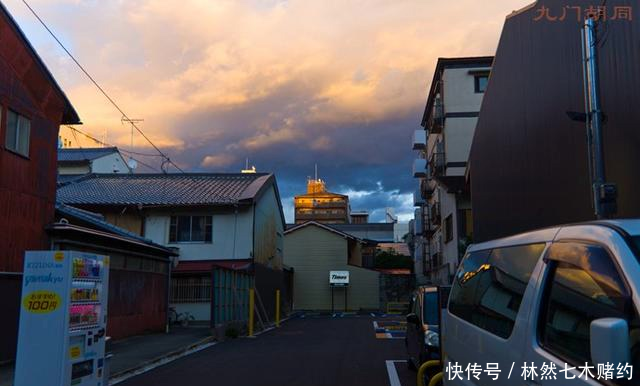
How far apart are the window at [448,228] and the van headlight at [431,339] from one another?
25.1 metres

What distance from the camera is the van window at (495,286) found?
3666mm

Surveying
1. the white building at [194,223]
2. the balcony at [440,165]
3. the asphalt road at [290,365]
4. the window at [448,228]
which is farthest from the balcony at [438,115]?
the asphalt road at [290,365]

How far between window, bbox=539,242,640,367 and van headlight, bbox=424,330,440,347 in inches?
266

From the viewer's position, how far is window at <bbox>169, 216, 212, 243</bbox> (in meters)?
27.8

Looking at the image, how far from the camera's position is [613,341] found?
2.32 meters

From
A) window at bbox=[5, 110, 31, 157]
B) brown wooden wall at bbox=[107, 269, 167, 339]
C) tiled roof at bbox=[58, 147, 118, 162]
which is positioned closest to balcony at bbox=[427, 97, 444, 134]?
brown wooden wall at bbox=[107, 269, 167, 339]

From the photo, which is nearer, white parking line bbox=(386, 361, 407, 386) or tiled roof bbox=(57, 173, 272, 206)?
white parking line bbox=(386, 361, 407, 386)

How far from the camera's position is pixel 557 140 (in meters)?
13.1

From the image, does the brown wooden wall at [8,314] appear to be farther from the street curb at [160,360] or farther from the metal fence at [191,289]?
the metal fence at [191,289]

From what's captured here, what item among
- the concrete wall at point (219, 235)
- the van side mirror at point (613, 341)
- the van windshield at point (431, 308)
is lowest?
the van windshield at point (431, 308)

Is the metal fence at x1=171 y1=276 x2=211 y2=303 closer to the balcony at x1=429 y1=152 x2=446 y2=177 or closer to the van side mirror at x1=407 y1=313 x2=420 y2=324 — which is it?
the balcony at x1=429 y1=152 x2=446 y2=177

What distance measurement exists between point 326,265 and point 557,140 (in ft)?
112

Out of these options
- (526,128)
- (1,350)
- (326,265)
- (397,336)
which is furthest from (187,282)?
(326,265)

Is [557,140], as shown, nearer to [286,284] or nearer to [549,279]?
[549,279]
